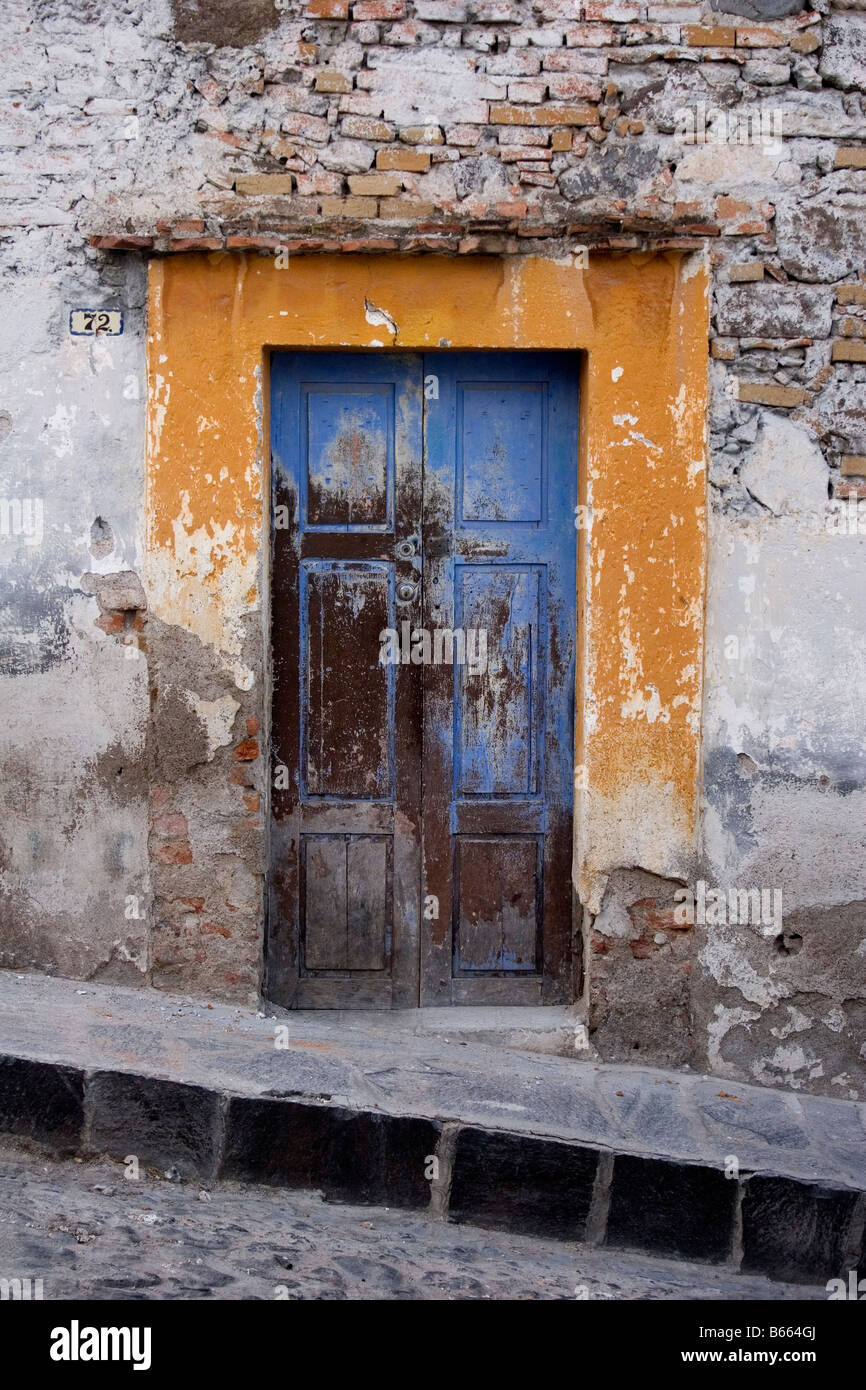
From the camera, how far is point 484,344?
4.53m

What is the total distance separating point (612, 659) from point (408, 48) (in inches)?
91.2

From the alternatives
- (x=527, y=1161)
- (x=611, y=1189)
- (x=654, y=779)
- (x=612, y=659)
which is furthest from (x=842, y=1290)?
(x=612, y=659)

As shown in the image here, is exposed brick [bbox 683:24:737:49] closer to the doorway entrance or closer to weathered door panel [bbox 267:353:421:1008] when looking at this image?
the doorway entrance

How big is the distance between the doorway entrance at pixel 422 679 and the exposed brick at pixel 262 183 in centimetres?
60

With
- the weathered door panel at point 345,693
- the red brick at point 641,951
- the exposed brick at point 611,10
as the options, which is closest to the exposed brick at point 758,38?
the exposed brick at point 611,10

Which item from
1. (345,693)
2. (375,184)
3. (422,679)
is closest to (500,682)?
(422,679)

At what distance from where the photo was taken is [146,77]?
4.49 metres

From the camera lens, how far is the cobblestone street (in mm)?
3270

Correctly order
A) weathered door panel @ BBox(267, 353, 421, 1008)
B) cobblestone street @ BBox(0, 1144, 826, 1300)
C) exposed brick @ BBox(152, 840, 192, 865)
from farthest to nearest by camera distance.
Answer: weathered door panel @ BBox(267, 353, 421, 1008)
exposed brick @ BBox(152, 840, 192, 865)
cobblestone street @ BBox(0, 1144, 826, 1300)

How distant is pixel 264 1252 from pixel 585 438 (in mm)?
2939

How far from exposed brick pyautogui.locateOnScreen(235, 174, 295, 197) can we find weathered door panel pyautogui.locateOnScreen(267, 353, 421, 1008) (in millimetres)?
625

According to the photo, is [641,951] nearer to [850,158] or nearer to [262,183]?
[850,158]

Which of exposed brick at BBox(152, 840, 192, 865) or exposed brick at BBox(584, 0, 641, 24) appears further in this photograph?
exposed brick at BBox(152, 840, 192, 865)

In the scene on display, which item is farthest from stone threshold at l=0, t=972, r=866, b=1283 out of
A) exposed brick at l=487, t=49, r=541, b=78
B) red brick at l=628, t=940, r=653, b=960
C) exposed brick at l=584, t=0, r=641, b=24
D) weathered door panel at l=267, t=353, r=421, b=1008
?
exposed brick at l=584, t=0, r=641, b=24
